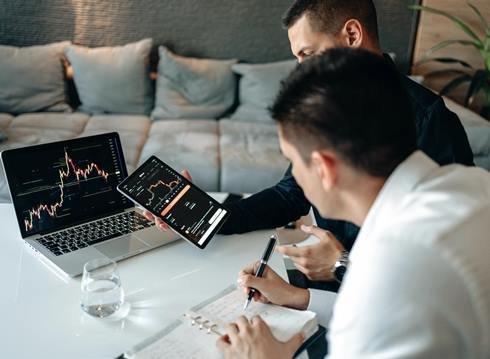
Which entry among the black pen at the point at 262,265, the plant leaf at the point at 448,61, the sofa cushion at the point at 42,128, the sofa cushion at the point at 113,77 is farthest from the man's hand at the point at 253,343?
the plant leaf at the point at 448,61

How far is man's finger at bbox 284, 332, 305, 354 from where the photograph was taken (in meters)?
0.92

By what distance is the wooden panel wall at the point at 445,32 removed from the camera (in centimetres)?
329

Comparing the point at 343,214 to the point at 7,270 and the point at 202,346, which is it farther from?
the point at 7,270

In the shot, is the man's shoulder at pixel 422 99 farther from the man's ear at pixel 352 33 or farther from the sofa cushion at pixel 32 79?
the sofa cushion at pixel 32 79

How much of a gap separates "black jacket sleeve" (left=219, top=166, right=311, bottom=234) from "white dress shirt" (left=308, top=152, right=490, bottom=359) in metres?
0.67

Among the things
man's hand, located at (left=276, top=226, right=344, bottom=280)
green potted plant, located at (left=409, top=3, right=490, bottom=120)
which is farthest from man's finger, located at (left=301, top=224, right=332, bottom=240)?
green potted plant, located at (left=409, top=3, right=490, bottom=120)

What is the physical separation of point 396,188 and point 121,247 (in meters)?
0.70

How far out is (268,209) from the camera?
4.71 feet

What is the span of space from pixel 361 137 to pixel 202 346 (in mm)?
445

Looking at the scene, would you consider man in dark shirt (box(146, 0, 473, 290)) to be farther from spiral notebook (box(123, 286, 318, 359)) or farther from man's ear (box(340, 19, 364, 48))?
spiral notebook (box(123, 286, 318, 359))

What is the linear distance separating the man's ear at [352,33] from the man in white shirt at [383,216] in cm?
58

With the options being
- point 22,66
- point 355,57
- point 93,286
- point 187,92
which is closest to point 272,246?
point 93,286

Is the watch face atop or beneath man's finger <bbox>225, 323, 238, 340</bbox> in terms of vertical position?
beneath

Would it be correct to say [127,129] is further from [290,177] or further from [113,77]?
[290,177]
